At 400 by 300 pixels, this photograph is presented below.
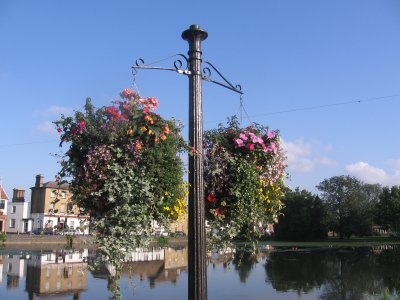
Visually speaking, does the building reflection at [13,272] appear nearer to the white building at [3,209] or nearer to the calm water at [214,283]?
the calm water at [214,283]

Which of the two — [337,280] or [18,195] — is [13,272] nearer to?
[337,280]

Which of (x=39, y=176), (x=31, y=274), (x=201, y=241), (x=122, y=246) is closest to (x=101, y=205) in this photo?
(x=122, y=246)

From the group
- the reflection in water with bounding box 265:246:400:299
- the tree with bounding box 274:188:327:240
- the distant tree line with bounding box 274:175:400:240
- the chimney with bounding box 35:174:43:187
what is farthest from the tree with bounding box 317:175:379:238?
the reflection in water with bounding box 265:246:400:299

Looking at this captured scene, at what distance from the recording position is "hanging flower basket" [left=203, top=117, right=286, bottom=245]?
566 cm

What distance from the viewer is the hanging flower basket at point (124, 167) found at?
4.54 meters

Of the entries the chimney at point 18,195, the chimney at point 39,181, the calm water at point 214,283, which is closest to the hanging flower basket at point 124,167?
the calm water at point 214,283

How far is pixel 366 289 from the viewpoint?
17922mm

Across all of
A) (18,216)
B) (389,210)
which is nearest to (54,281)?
(18,216)

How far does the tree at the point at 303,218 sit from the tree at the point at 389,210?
12.3 meters

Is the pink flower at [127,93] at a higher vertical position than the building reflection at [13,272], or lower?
higher

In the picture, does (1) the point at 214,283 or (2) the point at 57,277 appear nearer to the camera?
(1) the point at 214,283

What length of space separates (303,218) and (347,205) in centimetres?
1194

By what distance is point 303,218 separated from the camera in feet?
237

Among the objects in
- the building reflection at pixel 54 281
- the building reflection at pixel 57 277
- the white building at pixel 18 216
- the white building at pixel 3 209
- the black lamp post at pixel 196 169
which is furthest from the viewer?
the white building at pixel 18 216
